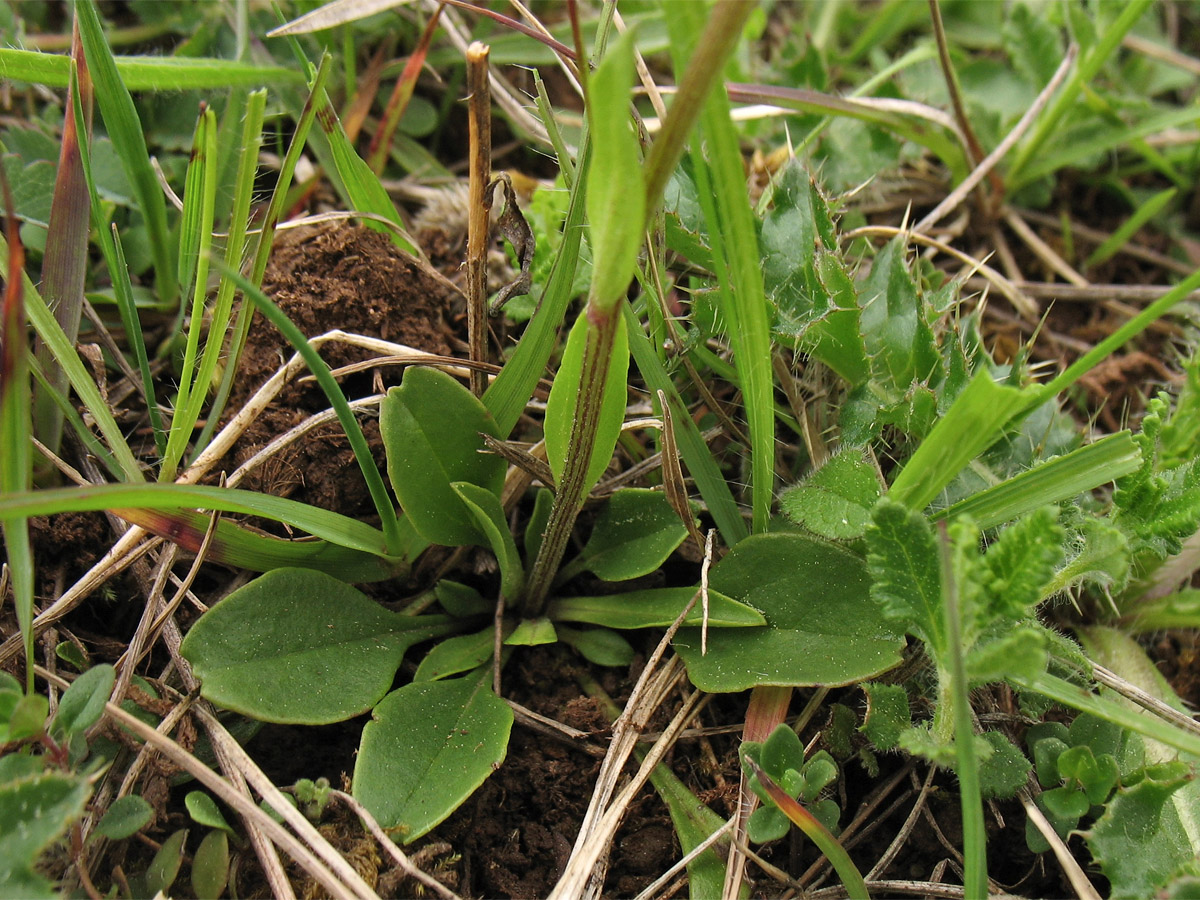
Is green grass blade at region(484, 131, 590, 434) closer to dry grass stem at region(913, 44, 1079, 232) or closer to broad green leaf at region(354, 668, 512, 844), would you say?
broad green leaf at region(354, 668, 512, 844)

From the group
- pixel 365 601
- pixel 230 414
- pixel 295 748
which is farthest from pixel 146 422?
pixel 295 748

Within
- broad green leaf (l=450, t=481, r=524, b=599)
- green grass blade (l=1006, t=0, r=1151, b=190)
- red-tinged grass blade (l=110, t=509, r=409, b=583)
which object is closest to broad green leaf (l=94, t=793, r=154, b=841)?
red-tinged grass blade (l=110, t=509, r=409, b=583)

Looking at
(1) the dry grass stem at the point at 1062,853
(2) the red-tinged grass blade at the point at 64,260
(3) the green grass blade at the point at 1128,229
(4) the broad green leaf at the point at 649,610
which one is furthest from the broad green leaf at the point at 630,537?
A: (3) the green grass blade at the point at 1128,229

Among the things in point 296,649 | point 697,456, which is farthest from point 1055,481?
point 296,649

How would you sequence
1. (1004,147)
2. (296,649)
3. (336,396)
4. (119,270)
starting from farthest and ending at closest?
1. (1004,147)
2. (119,270)
3. (296,649)
4. (336,396)

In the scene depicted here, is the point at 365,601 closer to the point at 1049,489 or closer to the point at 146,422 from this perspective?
the point at 146,422

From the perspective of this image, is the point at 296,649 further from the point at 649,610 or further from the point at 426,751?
the point at 649,610
